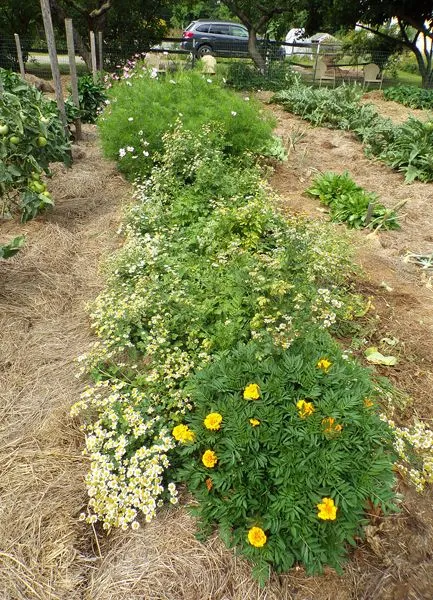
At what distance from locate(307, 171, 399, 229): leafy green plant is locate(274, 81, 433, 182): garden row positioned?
157cm

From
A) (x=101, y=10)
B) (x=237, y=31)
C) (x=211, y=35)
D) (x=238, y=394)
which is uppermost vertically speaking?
(x=101, y=10)

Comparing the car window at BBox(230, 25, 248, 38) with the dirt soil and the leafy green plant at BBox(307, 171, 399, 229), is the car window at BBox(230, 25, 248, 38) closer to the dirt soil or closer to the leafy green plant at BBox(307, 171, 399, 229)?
the leafy green plant at BBox(307, 171, 399, 229)

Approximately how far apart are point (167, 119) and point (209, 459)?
4269mm

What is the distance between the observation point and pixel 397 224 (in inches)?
172

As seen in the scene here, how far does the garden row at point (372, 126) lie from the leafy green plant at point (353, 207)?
1.57 metres

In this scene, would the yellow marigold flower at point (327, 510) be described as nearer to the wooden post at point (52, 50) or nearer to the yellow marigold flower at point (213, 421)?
the yellow marigold flower at point (213, 421)

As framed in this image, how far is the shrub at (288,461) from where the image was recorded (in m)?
1.37

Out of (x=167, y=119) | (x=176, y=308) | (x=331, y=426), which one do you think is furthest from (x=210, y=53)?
(x=331, y=426)

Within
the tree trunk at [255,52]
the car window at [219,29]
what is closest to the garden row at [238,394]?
the tree trunk at [255,52]

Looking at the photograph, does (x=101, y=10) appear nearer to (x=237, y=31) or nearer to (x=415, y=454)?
(x=237, y=31)

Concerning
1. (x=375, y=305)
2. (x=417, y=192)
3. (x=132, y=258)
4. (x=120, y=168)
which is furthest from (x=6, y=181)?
(x=417, y=192)

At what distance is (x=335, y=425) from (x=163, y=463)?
27.5 inches

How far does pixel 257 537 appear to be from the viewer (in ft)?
4.42

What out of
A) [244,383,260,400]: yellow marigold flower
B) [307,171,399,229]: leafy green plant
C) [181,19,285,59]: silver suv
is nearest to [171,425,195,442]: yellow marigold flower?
[244,383,260,400]: yellow marigold flower
